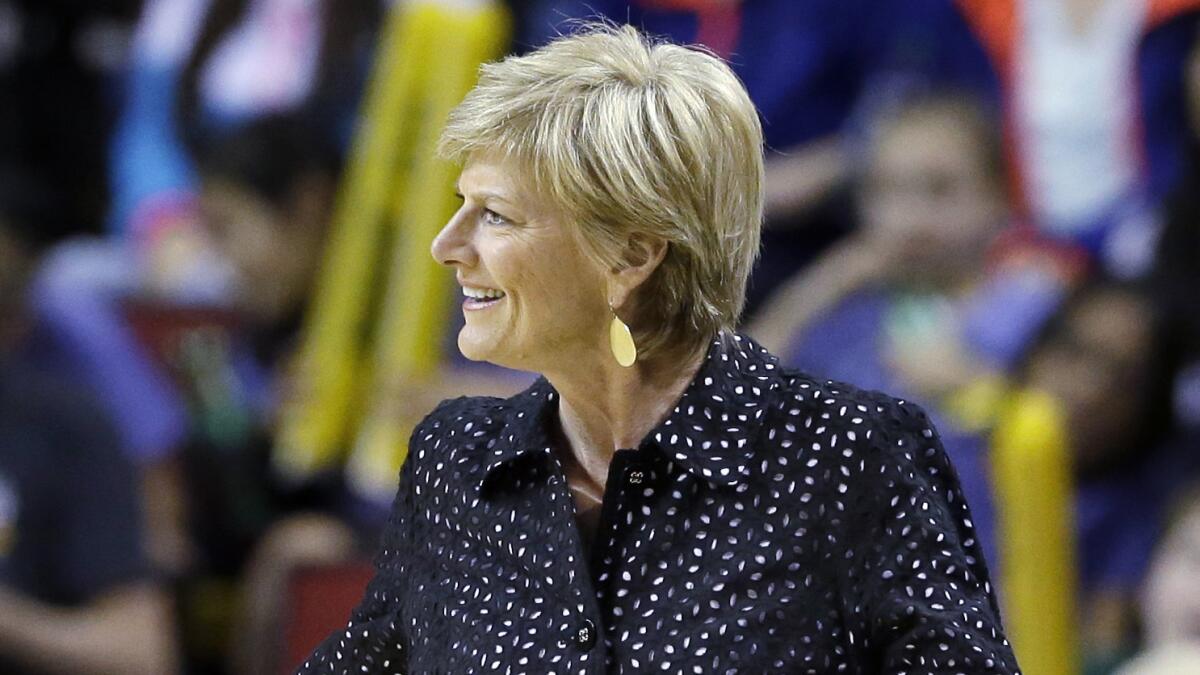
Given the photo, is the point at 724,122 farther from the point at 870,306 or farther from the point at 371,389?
the point at 371,389

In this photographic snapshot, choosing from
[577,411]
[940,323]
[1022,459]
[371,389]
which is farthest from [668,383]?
[371,389]

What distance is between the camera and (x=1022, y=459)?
3.52 m

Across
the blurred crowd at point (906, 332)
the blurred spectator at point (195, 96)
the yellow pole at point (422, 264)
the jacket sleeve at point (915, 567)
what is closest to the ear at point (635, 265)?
the jacket sleeve at point (915, 567)

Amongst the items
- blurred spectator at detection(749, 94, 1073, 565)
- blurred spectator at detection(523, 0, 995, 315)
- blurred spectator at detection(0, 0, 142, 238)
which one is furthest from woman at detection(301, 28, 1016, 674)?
blurred spectator at detection(0, 0, 142, 238)

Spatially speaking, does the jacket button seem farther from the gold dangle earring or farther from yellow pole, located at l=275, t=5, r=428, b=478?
yellow pole, located at l=275, t=5, r=428, b=478

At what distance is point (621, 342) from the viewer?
1.64 m

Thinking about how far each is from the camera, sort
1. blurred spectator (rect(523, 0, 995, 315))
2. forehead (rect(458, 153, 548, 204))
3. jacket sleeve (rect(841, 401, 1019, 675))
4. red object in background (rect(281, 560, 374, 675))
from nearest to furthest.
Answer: jacket sleeve (rect(841, 401, 1019, 675)) < forehead (rect(458, 153, 548, 204)) < red object in background (rect(281, 560, 374, 675)) < blurred spectator (rect(523, 0, 995, 315))

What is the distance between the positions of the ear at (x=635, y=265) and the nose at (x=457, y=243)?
124 mm

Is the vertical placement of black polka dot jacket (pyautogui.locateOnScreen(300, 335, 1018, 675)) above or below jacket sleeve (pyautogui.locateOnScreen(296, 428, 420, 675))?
above

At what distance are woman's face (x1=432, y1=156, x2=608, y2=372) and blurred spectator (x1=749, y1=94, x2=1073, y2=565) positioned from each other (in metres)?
2.34

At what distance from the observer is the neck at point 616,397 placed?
1674 mm

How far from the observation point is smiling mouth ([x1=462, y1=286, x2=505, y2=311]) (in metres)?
1.65

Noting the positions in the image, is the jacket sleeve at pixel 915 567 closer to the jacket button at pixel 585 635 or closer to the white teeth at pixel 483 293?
the jacket button at pixel 585 635

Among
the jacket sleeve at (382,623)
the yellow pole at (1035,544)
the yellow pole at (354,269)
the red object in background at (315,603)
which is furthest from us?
the yellow pole at (354,269)
